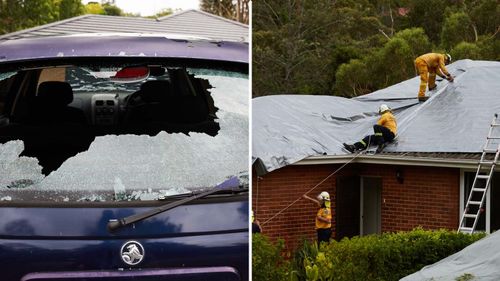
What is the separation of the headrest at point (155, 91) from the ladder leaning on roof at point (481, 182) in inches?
443

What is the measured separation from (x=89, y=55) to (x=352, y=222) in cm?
1449

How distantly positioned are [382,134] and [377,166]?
0.65m

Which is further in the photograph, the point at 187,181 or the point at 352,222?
the point at 352,222

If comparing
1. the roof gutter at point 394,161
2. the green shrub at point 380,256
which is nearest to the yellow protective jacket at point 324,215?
the roof gutter at point 394,161

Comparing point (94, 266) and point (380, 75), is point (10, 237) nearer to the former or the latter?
point (94, 266)

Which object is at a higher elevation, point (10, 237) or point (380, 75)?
point (10, 237)

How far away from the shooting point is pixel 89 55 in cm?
344

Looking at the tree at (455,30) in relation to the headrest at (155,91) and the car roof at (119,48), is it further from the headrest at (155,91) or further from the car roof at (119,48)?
the car roof at (119,48)

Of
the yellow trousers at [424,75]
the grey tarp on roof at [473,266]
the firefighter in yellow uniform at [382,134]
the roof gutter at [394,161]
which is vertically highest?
the yellow trousers at [424,75]

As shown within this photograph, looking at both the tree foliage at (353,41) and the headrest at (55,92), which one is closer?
the headrest at (55,92)

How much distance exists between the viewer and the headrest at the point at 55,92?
13.6ft

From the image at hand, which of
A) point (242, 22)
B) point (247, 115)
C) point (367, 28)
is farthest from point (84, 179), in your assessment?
point (367, 28)

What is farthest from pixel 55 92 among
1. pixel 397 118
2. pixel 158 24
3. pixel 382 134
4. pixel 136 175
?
pixel 397 118

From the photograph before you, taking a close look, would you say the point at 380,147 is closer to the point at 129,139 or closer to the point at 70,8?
the point at 70,8
